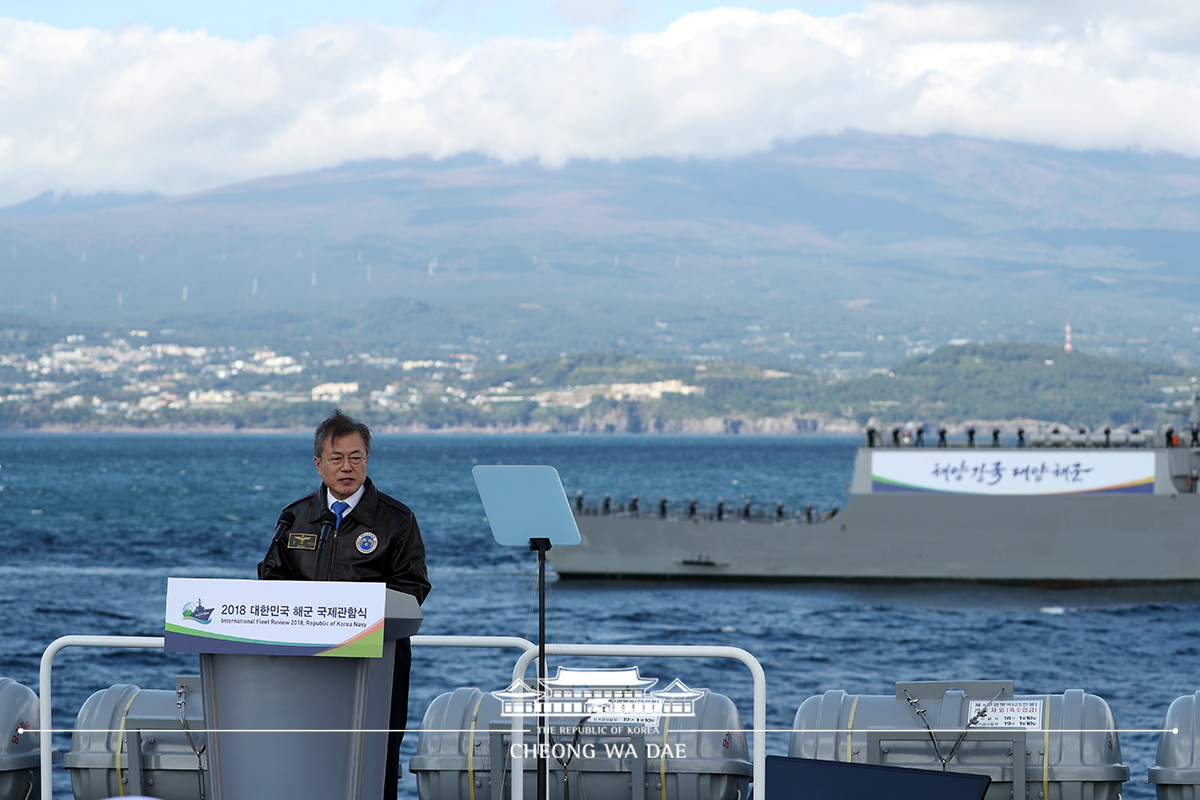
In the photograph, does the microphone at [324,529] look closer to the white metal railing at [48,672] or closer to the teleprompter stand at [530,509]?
the teleprompter stand at [530,509]

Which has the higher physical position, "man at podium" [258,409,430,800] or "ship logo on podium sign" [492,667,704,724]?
"man at podium" [258,409,430,800]

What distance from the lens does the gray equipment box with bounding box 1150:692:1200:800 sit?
6902 mm

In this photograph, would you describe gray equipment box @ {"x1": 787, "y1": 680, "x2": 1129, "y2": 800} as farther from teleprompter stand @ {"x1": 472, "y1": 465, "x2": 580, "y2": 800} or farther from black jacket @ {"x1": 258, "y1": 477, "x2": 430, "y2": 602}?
black jacket @ {"x1": 258, "y1": 477, "x2": 430, "y2": 602}

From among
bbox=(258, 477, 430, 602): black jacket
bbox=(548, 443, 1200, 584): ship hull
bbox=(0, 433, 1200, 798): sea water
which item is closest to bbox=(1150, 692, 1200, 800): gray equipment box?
bbox=(258, 477, 430, 602): black jacket

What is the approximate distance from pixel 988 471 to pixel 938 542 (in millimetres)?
2736

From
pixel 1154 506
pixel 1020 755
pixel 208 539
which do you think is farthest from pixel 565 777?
pixel 208 539

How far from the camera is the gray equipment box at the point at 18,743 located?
7383mm

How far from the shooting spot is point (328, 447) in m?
5.63

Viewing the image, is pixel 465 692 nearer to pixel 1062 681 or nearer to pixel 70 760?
pixel 70 760

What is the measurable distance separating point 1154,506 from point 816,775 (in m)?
37.4

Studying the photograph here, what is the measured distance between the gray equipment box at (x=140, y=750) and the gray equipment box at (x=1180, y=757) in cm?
490

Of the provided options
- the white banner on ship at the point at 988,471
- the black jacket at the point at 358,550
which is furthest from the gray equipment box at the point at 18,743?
the white banner on ship at the point at 988,471

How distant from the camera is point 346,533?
566cm

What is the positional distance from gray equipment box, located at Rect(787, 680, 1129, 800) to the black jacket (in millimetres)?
2608
